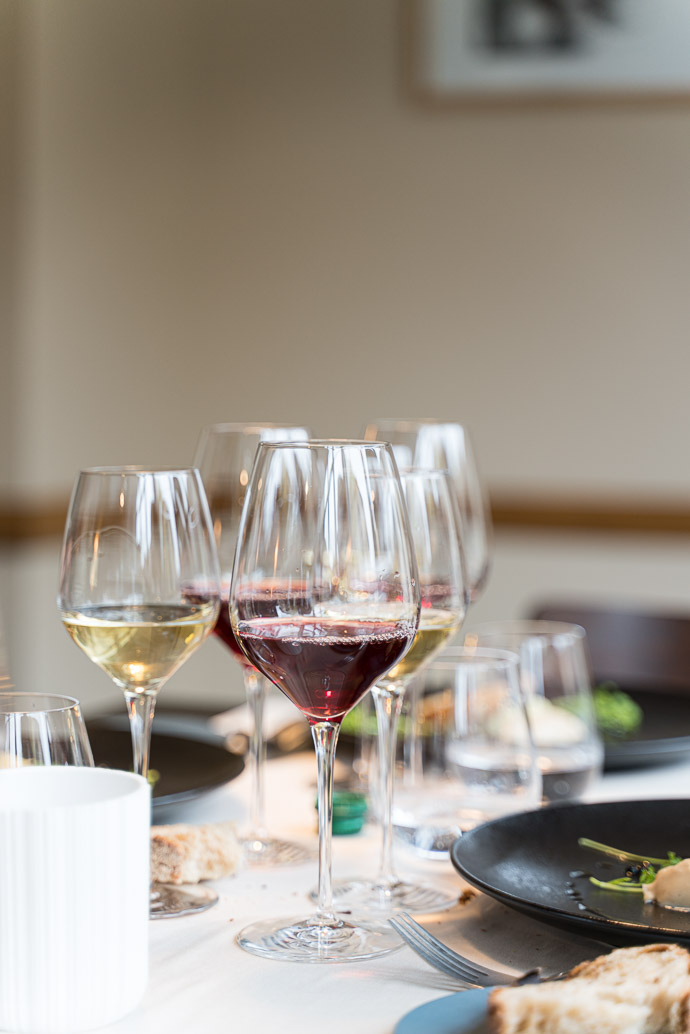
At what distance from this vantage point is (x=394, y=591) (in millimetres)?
847

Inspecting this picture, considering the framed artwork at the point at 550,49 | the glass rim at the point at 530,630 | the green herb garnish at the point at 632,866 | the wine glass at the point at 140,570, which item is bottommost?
the green herb garnish at the point at 632,866

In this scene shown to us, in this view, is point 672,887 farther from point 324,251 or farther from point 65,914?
point 324,251

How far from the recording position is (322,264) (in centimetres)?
393

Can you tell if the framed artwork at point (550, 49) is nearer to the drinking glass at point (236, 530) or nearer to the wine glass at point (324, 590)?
the drinking glass at point (236, 530)

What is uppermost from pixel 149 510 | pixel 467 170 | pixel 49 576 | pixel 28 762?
pixel 467 170

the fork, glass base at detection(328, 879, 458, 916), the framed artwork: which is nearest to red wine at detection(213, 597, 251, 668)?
glass base at detection(328, 879, 458, 916)

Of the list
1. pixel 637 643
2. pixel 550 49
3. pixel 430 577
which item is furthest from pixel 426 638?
pixel 550 49

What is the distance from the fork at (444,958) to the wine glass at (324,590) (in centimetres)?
3

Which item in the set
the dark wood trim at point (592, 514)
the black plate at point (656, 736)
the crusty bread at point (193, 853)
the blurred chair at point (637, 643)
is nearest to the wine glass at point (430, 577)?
the crusty bread at point (193, 853)

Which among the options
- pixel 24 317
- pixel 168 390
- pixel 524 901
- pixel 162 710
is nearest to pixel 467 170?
pixel 168 390

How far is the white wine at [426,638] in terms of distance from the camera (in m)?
1.08

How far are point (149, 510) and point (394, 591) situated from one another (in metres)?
0.22

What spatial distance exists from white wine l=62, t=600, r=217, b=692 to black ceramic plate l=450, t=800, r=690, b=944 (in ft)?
0.88

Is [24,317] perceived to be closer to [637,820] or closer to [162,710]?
[162,710]
